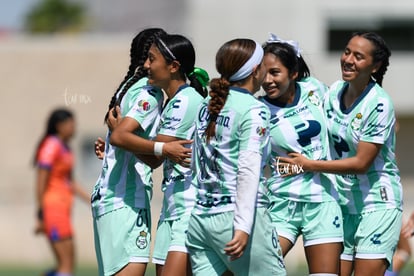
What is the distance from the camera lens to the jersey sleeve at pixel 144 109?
287 inches

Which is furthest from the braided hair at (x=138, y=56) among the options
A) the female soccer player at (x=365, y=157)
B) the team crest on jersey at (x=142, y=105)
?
the female soccer player at (x=365, y=157)

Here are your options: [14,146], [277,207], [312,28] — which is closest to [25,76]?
[14,146]

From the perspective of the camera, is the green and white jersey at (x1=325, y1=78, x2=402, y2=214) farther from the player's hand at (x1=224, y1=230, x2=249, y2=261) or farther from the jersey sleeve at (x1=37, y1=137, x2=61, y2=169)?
the jersey sleeve at (x1=37, y1=137, x2=61, y2=169)

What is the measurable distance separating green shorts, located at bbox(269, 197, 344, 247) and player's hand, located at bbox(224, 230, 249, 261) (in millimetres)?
1417

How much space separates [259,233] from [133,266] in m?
1.23

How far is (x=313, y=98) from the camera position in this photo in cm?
785

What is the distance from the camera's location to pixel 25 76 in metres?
28.5

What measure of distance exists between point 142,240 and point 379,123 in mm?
1753

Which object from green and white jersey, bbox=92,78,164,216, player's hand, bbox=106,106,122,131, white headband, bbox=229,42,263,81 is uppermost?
white headband, bbox=229,42,263,81

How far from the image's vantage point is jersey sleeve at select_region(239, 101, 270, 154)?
6.39 meters

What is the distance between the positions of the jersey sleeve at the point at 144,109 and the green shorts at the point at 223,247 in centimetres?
89

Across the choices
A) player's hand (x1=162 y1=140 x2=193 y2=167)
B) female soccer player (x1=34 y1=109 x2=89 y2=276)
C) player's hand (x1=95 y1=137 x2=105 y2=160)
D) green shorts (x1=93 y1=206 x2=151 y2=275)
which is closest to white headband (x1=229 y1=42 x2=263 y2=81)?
player's hand (x1=162 y1=140 x2=193 y2=167)

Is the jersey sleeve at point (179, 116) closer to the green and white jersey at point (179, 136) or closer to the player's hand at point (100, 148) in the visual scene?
the green and white jersey at point (179, 136)

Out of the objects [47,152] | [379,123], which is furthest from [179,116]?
[47,152]
